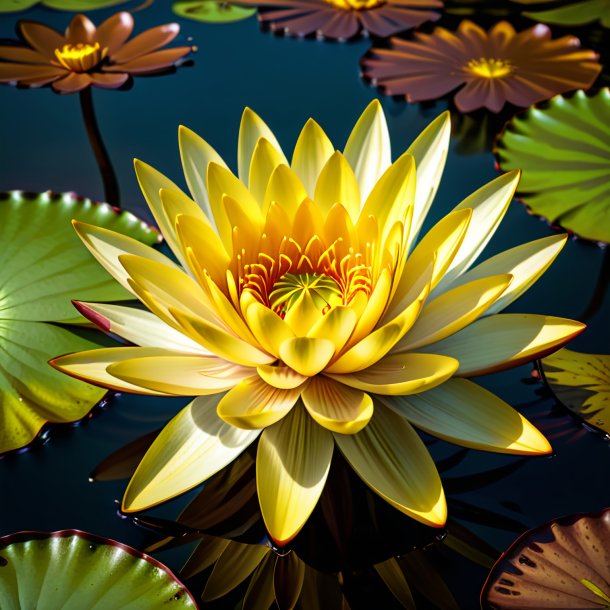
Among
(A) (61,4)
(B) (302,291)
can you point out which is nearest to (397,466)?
(B) (302,291)

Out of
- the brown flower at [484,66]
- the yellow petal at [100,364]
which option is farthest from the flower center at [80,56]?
the yellow petal at [100,364]

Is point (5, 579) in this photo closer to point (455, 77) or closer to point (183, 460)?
point (183, 460)

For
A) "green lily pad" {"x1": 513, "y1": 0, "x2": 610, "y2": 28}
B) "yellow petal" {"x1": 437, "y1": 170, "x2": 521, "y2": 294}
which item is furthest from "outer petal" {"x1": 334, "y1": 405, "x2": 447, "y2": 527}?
"green lily pad" {"x1": 513, "y1": 0, "x2": 610, "y2": 28}

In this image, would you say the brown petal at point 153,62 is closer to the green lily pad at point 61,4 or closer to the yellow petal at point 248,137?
the green lily pad at point 61,4

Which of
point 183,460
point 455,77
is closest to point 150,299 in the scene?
point 183,460

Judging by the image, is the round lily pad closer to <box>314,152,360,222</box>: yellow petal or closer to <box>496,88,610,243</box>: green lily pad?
<box>314,152,360,222</box>: yellow petal
